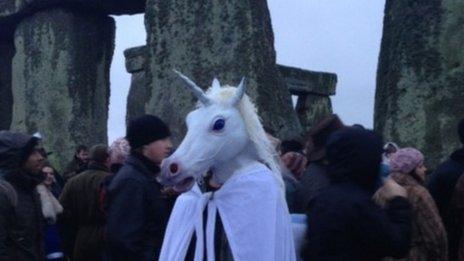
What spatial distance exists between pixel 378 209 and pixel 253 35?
4.43 metres

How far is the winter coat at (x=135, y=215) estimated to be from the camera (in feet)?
17.4

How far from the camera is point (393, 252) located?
436cm

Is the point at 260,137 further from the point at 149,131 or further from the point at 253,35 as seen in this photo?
the point at 253,35

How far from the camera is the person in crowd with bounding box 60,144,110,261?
705cm

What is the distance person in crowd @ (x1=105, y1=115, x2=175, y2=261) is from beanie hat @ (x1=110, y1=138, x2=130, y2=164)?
3.01 feet

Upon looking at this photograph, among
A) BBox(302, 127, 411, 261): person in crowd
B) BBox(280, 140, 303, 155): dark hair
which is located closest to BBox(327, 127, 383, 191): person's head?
BBox(302, 127, 411, 261): person in crowd

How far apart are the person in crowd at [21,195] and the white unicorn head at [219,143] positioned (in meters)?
1.55

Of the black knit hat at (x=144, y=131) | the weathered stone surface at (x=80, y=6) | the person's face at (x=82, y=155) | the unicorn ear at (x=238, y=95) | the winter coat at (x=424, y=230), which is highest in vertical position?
the weathered stone surface at (x=80, y=6)

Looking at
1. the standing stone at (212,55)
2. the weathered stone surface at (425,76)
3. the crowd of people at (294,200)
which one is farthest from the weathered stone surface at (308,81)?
the crowd of people at (294,200)

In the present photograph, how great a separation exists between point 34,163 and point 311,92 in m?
9.23

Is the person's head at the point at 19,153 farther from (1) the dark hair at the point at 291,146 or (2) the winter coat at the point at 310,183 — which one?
(1) the dark hair at the point at 291,146

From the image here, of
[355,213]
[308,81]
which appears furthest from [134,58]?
[355,213]

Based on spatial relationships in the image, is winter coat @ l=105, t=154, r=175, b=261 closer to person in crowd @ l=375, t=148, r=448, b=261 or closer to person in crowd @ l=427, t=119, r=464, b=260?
person in crowd @ l=375, t=148, r=448, b=261

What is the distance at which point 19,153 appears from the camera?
6156 mm
